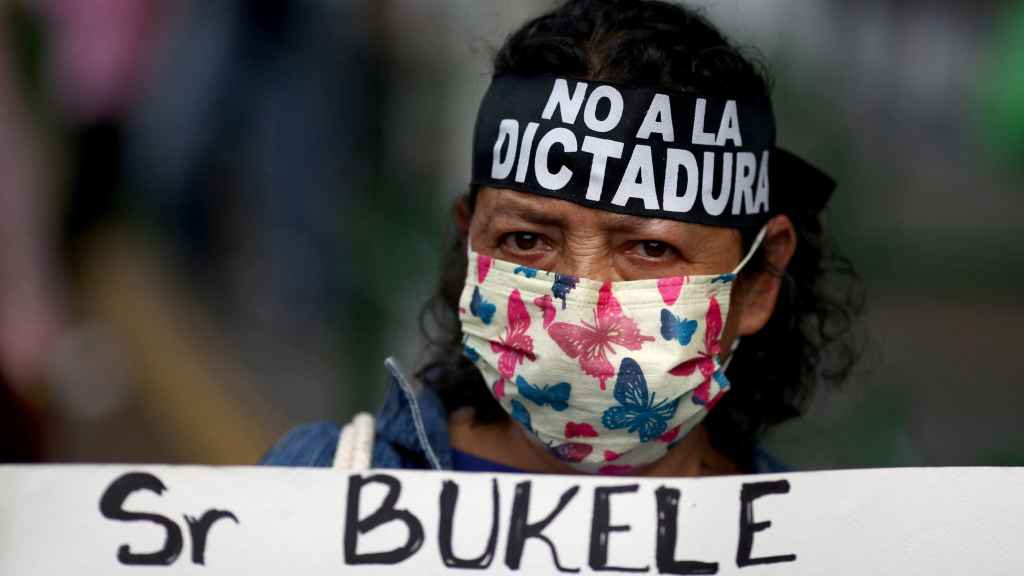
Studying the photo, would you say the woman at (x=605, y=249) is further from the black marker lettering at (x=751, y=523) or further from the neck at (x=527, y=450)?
the black marker lettering at (x=751, y=523)

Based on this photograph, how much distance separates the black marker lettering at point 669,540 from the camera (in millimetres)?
1918

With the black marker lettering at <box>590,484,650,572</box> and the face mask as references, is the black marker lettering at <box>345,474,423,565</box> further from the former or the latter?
the face mask

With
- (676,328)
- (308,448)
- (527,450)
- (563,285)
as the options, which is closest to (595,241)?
(563,285)

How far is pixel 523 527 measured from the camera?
194 cm

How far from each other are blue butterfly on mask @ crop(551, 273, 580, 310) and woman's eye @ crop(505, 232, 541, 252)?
0.12m

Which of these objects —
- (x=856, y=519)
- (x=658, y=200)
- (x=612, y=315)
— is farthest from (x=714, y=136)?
(x=856, y=519)

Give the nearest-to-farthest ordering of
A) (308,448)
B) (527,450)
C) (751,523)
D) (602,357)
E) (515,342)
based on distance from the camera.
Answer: (751,523), (602,357), (515,342), (308,448), (527,450)

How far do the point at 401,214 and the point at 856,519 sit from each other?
350 centimetres

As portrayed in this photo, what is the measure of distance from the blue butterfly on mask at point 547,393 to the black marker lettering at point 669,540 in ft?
1.22

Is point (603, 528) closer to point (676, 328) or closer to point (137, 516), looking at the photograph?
point (676, 328)

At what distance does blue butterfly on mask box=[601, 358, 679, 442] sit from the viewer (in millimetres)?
2236

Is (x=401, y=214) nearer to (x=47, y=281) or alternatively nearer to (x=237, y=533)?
(x=47, y=281)

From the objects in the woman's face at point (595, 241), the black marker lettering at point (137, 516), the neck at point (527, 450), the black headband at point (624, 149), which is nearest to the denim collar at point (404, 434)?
the neck at point (527, 450)

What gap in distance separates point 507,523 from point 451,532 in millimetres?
92
